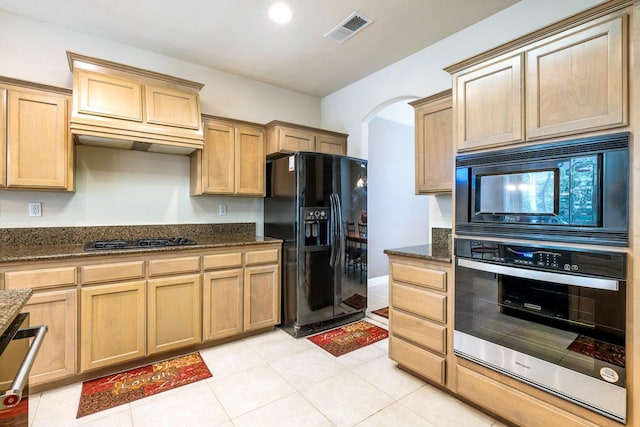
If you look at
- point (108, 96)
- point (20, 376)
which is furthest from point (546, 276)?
point (108, 96)

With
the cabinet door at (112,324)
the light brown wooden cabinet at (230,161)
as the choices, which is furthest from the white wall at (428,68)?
the cabinet door at (112,324)

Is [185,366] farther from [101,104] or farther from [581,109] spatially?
[581,109]

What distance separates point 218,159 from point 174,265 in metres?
1.15

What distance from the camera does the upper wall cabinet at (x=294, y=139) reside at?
3.41 m

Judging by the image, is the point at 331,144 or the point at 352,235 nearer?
the point at 352,235

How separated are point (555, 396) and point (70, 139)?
3.65 meters

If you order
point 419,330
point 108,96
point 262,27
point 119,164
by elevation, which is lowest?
point 419,330

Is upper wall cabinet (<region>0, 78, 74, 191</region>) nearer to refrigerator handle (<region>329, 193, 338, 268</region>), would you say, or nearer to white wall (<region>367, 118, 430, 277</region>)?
refrigerator handle (<region>329, 193, 338, 268</region>)

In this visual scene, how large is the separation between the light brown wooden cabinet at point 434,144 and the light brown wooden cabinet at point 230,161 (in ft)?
5.53

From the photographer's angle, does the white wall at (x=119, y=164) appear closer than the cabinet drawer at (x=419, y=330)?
No

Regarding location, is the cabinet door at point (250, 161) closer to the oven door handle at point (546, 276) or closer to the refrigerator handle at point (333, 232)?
the refrigerator handle at point (333, 232)

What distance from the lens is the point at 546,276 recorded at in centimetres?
165

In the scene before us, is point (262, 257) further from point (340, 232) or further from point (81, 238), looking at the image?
point (81, 238)

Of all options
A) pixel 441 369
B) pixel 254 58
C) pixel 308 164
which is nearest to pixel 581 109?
pixel 441 369
